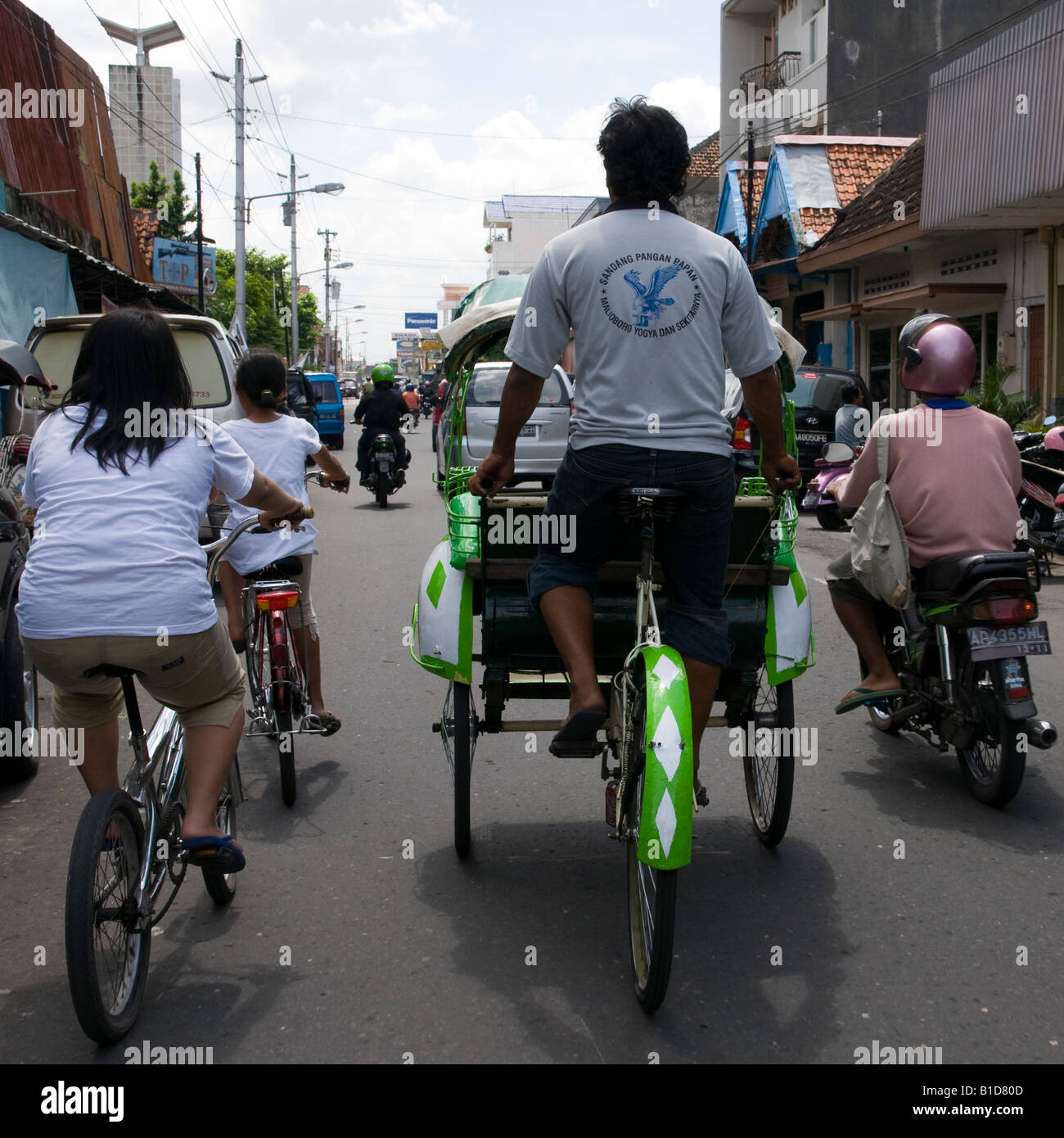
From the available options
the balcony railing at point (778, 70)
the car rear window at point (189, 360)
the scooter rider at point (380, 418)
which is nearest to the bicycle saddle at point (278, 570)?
the car rear window at point (189, 360)

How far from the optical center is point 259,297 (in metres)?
59.5

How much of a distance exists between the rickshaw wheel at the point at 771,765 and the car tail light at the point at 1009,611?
0.93 metres

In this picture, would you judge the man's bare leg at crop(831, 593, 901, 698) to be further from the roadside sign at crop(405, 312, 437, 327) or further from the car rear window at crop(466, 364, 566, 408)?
the roadside sign at crop(405, 312, 437, 327)

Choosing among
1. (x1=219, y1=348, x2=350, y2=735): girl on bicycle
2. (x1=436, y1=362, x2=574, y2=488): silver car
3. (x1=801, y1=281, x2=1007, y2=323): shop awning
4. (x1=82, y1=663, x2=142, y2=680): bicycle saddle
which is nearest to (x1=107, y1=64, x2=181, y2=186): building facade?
(x1=801, y1=281, x2=1007, y2=323): shop awning

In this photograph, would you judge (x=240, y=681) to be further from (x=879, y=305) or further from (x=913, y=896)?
(x=879, y=305)

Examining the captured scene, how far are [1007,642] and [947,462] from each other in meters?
0.78

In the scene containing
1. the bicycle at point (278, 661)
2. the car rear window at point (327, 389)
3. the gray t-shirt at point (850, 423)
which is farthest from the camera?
the car rear window at point (327, 389)

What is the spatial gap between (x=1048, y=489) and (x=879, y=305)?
12.2 meters

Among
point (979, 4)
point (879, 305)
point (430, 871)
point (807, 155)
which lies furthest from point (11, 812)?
point (979, 4)

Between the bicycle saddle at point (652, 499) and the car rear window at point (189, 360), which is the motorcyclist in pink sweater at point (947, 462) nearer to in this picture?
the bicycle saddle at point (652, 499)

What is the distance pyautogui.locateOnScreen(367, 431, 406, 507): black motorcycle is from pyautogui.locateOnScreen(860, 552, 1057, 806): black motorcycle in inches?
467

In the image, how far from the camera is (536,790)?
526cm

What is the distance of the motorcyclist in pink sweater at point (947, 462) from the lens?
5.12 m
